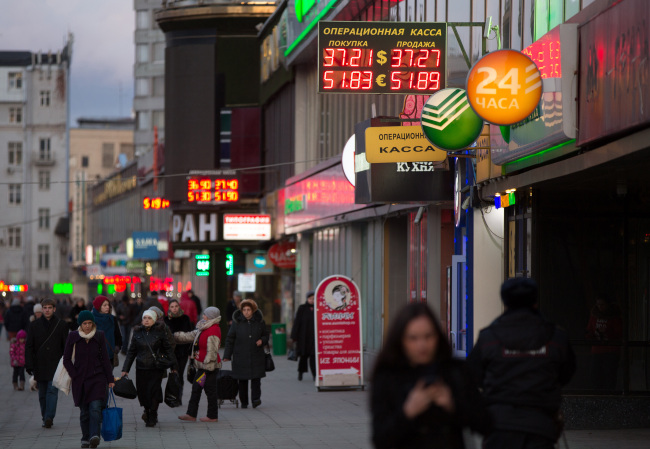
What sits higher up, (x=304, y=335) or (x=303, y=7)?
(x=303, y=7)

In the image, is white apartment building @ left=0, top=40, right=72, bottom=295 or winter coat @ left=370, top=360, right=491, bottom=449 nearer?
winter coat @ left=370, top=360, right=491, bottom=449

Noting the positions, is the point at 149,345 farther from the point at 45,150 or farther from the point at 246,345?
the point at 45,150

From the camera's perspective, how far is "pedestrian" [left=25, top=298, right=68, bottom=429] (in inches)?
607

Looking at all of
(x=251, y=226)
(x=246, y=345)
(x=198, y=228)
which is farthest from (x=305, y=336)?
(x=198, y=228)

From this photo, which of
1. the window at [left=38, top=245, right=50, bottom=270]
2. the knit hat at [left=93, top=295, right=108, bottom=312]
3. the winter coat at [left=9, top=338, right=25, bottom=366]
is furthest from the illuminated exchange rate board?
the window at [left=38, top=245, right=50, bottom=270]

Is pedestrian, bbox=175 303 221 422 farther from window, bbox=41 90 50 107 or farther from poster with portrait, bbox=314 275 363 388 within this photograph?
window, bbox=41 90 50 107

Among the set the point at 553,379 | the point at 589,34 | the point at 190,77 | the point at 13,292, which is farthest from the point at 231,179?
the point at 13,292

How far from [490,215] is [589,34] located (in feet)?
18.0

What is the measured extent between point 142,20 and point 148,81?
5030mm

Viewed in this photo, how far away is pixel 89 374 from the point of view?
1327 cm

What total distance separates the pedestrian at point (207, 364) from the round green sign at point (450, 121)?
378 cm

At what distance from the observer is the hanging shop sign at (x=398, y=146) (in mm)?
17141

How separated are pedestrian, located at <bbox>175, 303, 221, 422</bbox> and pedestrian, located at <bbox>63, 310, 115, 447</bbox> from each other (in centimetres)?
257

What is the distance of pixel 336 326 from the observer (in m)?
20.3
